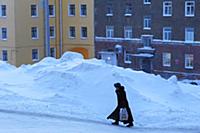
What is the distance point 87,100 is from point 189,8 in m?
30.4

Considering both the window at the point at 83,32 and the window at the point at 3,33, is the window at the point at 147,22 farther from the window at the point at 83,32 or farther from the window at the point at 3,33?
the window at the point at 3,33

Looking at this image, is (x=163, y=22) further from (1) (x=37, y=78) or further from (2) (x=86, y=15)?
(1) (x=37, y=78)

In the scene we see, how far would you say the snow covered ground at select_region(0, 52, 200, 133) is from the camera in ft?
46.5

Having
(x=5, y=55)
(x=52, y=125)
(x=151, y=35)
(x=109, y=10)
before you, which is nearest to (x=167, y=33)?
(x=151, y=35)

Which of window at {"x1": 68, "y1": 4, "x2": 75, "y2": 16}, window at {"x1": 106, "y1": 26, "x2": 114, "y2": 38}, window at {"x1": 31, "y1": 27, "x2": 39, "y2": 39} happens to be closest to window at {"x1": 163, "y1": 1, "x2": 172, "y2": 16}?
window at {"x1": 106, "y1": 26, "x2": 114, "y2": 38}

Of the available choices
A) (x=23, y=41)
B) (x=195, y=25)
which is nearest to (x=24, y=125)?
(x=195, y=25)

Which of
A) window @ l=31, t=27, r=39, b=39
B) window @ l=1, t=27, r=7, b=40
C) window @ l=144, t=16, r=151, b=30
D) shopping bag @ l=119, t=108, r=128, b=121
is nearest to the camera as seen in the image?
shopping bag @ l=119, t=108, r=128, b=121

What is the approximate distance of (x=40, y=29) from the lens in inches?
2255

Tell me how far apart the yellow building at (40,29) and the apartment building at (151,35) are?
15.2 ft

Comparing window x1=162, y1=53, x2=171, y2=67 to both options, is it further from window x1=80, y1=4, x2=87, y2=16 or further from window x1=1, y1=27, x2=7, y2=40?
window x1=1, y1=27, x2=7, y2=40

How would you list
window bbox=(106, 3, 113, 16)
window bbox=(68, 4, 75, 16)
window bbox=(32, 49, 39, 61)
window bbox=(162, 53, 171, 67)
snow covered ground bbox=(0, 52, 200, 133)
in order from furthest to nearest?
window bbox=(68, 4, 75, 16), window bbox=(32, 49, 39, 61), window bbox=(106, 3, 113, 16), window bbox=(162, 53, 171, 67), snow covered ground bbox=(0, 52, 200, 133)

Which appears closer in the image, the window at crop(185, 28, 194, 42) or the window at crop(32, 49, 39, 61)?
the window at crop(185, 28, 194, 42)

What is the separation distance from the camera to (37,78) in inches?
786

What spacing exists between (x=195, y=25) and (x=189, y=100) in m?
27.9
